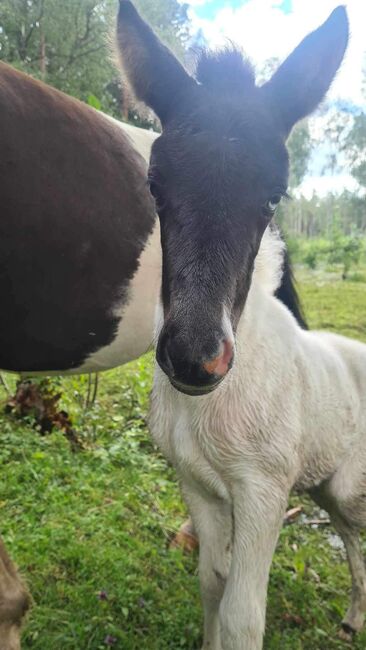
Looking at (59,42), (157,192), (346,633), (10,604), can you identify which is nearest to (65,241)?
(157,192)

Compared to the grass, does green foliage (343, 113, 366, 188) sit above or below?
below

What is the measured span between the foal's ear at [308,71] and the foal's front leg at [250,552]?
1148mm

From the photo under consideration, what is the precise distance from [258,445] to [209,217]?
2.53 feet

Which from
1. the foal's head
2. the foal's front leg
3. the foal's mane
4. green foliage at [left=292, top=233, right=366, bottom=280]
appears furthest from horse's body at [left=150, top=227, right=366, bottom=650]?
green foliage at [left=292, top=233, right=366, bottom=280]

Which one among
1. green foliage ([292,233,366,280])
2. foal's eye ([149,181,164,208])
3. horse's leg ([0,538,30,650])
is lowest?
green foliage ([292,233,366,280])

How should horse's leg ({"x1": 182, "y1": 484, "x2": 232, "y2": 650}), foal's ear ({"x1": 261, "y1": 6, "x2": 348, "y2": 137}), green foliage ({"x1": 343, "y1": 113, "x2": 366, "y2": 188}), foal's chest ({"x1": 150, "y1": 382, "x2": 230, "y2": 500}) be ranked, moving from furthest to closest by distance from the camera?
green foliage ({"x1": 343, "y1": 113, "x2": 366, "y2": 188})
horse's leg ({"x1": 182, "y1": 484, "x2": 232, "y2": 650})
foal's chest ({"x1": 150, "y1": 382, "x2": 230, "y2": 500})
foal's ear ({"x1": 261, "y1": 6, "x2": 348, "y2": 137})

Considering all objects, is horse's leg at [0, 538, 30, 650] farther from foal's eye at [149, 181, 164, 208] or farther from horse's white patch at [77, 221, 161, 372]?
foal's eye at [149, 181, 164, 208]

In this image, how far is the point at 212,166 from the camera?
1.44m

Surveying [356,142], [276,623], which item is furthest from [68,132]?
[356,142]

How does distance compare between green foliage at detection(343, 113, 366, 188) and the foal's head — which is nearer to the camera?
the foal's head

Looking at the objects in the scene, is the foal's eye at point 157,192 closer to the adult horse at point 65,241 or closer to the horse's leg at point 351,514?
the adult horse at point 65,241

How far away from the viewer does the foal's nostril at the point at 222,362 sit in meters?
1.28

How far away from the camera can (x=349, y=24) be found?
1677 millimetres

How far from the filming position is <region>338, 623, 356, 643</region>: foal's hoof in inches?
93.2
